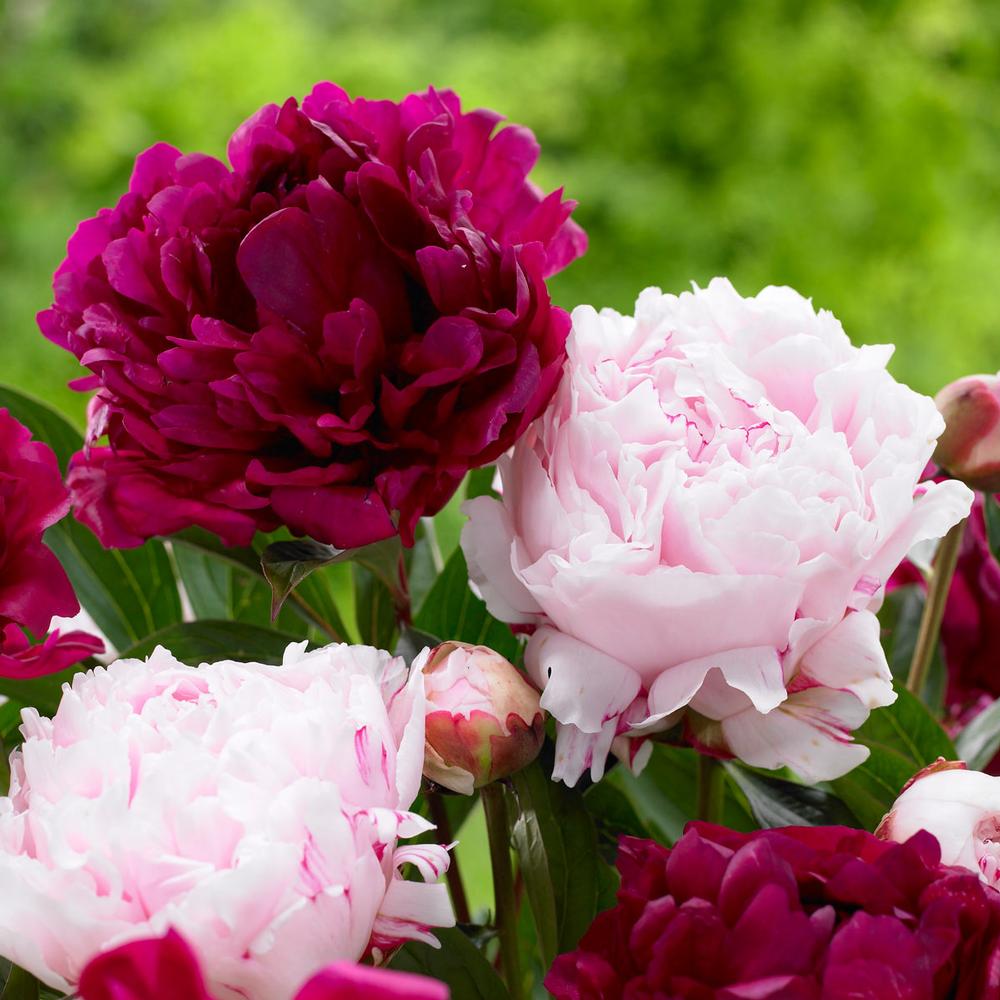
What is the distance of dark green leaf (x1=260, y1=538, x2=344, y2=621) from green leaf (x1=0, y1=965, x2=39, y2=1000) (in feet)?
0.27

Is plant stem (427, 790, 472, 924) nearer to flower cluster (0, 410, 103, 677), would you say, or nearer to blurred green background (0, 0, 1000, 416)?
flower cluster (0, 410, 103, 677)

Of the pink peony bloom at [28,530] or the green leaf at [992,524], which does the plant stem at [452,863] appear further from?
the green leaf at [992,524]

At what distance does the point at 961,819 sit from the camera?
0.26 meters

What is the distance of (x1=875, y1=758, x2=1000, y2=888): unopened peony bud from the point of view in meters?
0.25

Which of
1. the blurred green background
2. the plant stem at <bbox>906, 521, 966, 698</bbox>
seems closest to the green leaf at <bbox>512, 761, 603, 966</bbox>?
the plant stem at <bbox>906, 521, 966, 698</bbox>

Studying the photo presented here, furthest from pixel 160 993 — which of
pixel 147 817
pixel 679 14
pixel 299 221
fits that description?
pixel 679 14

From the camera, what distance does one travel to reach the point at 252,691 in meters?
0.25

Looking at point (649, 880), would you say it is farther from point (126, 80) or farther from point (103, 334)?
point (126, 80)

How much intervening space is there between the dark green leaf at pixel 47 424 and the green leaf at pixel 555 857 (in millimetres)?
178

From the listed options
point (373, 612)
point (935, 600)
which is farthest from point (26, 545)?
point (935, 600)

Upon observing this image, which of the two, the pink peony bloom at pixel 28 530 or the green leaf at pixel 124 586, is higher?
the pink peony bloom at pixel 28 530

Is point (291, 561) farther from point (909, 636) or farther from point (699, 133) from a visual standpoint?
point (699, 133)

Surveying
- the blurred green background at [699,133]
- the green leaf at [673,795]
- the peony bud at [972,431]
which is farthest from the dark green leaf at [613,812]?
the blurred green background at [699,133]

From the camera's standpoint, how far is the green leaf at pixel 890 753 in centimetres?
33
